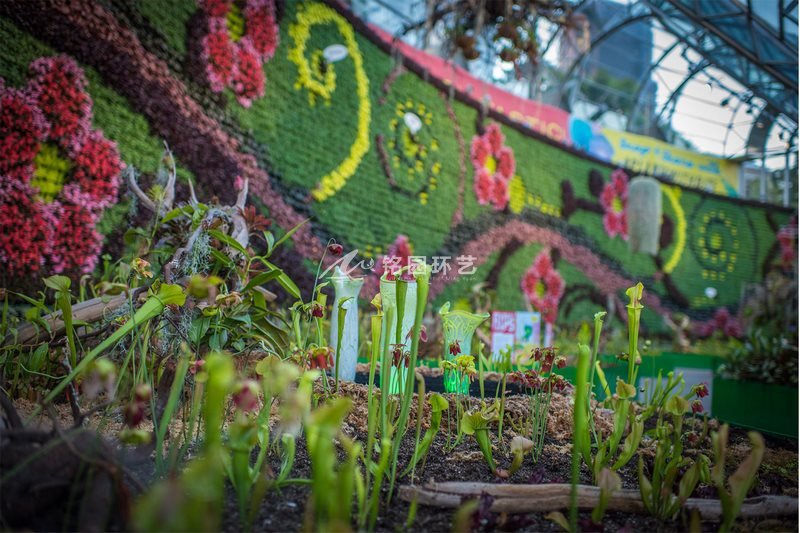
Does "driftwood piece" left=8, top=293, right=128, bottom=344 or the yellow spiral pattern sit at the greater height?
the yellow spiral pattern

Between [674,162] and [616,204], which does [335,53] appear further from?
[674,162]

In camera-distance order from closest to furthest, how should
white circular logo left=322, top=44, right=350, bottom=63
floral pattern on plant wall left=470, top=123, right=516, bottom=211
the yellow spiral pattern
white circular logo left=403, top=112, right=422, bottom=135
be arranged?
the yellow spiral pattern < white circular logo left=322, top=44, right=350, bottom=63 < white circular logo left=403, top=112, right=422, bottom=135 < floral pattern on plant wall left=470, top=123, right=516, bottom=211

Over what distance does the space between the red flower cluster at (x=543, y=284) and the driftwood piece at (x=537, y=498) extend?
5268 millimetres

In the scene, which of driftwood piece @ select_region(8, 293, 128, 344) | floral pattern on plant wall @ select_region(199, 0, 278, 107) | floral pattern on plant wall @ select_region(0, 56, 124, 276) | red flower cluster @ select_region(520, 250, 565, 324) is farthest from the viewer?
red flower cluster @ select_region(520, 250, 565, 324)

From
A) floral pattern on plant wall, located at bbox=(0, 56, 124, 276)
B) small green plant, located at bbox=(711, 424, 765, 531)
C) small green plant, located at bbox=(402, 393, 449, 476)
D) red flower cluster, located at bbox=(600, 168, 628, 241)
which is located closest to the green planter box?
small green plant, located at bbox=(711, 424, 765, 531)

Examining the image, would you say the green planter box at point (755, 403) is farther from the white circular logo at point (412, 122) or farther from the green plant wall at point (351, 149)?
the white circular logo at point (412, 122)

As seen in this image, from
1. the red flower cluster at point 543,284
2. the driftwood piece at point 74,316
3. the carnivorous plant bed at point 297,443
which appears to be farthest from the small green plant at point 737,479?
the red flower cluster at point 543,284

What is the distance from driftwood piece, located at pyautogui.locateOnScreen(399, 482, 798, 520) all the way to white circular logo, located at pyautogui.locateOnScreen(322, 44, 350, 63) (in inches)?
157

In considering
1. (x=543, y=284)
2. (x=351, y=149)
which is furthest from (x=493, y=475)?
(x=543, y=284)

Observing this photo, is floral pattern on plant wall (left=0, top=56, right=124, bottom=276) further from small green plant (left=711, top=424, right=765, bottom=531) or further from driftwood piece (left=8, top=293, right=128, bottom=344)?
small green plant (left=711, top=424, right=765, bottom=531)

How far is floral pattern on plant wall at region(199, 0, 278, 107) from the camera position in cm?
344

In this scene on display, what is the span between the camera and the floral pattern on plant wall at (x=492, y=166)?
582 cm

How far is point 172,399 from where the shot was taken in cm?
83

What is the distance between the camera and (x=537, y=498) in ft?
3.10
